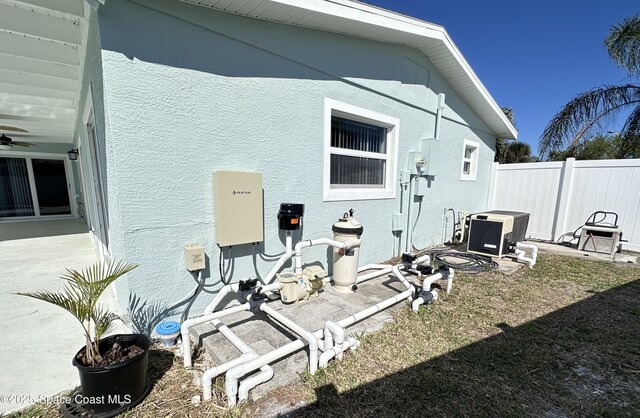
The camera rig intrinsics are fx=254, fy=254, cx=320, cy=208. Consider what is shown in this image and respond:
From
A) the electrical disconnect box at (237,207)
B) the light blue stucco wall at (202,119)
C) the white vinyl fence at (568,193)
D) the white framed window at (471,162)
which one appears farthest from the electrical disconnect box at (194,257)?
the white vinyl fence at (568,193)

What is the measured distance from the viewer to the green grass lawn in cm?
185

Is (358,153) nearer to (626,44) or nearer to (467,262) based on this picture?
(467,262)

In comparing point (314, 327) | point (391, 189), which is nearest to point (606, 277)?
point (391, 189)

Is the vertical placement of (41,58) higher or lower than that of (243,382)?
higher

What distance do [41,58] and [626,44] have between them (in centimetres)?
1267

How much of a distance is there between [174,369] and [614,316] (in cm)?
505

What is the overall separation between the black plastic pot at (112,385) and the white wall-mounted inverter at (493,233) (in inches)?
225

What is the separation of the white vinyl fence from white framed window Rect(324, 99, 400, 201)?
17.9 ft

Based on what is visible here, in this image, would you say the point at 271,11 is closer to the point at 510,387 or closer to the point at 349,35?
the point at 349,35

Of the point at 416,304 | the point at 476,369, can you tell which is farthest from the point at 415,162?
the point at 476,369

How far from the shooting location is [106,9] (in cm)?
210

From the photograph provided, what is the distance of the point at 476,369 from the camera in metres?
2.27

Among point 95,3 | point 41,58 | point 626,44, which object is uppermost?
point 626,44

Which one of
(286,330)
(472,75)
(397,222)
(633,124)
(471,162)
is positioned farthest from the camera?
(471,162)
